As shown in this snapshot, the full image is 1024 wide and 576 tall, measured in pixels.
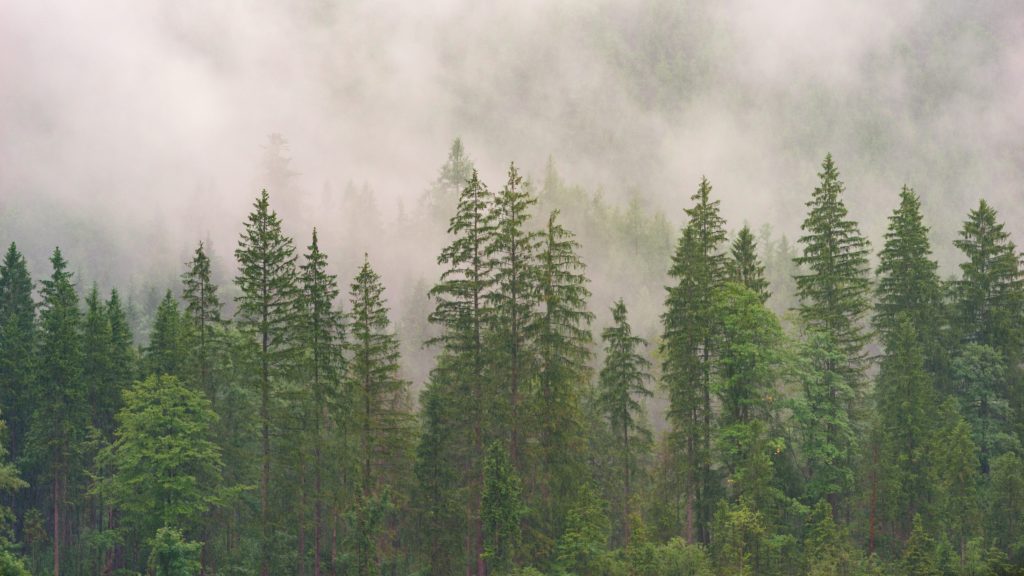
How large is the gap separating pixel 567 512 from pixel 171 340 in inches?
934

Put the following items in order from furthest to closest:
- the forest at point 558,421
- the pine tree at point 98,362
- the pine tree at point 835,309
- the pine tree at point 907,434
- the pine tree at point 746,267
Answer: the pine tree at point 98,362 < the pine tree at point 746,267 < the pine tree at point 835,309 < the pine tree at point 907,434 < the forest at point 558,421

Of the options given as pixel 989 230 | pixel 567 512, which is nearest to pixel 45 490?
pixel 567 512

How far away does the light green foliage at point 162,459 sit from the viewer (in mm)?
31547

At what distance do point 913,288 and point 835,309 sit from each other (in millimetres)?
6925

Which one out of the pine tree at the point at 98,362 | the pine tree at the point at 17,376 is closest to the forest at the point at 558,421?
the pine tree at the point at 98,362

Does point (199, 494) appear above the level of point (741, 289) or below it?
below

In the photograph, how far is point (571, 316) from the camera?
107 feet

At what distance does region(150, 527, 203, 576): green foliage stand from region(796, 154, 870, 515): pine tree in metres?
27.9

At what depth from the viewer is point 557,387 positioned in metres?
32.2

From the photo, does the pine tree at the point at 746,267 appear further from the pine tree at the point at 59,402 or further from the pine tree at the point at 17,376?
the pine tree at the point at 17,376

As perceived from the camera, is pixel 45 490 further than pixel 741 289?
Yes

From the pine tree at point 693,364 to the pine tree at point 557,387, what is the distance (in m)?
4.81

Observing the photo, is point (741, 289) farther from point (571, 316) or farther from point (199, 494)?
point (199, 494)

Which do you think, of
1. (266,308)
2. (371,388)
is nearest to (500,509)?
(371,388)
